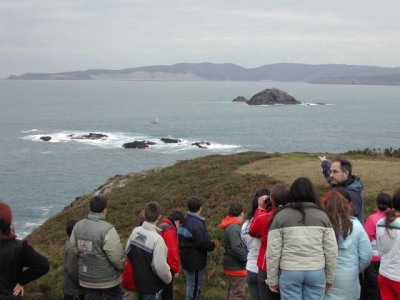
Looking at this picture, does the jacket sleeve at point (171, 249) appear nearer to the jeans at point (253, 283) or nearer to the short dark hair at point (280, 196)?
the jeans at point (253, 283)

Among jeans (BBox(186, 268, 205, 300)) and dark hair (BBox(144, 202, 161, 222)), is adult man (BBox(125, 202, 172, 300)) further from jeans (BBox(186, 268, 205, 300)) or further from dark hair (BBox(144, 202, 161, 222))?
jeans (BBox(186, 268, 205, 300))

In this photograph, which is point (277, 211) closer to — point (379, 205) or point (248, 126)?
point (379, 205)

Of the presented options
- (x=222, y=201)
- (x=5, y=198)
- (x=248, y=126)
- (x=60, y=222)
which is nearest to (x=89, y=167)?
(x=5, y=198)

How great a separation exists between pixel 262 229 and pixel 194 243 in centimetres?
197

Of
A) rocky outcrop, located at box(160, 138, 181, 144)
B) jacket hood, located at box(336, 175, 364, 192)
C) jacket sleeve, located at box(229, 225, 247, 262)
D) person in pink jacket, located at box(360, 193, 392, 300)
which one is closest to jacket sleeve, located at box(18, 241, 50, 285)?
jacket sleeve, located at box(229, 225, 247, 262)

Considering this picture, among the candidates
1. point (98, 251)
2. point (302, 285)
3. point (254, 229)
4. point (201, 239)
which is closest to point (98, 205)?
point (98, 251)

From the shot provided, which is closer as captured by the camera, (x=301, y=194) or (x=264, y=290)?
(x=301, y=194)

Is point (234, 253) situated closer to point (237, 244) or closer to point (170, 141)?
point (237, 244)

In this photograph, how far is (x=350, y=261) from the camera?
6.76 meters

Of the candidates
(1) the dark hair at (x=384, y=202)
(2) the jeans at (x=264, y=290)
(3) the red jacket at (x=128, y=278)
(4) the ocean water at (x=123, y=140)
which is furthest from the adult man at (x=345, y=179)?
(4) the ocean water at (x=123, y=140)

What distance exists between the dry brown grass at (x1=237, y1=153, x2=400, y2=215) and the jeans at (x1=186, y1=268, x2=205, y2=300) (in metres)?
9.04

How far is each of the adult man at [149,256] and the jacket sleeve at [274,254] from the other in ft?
5.40

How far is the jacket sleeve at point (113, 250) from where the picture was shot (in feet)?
24.3

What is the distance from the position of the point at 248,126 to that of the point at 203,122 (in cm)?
1184
